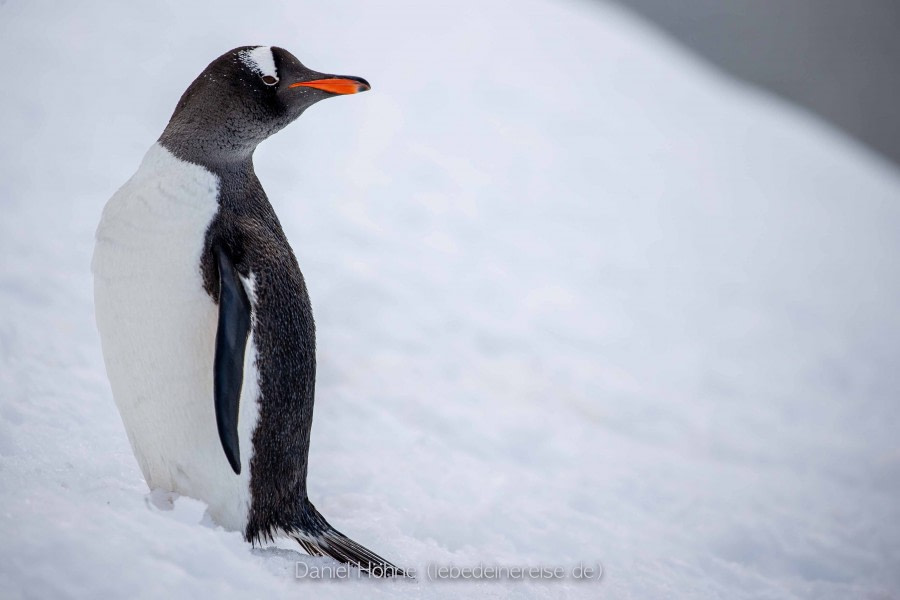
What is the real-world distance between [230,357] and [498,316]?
117 inches

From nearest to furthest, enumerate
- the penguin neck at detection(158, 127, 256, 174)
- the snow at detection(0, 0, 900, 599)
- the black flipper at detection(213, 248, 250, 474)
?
the black flipper at detection(213, 248, 250, 474)
the penguin neck at detection(158, 127, 256, 174)
the snow at detection(0, 0, 900, 599)

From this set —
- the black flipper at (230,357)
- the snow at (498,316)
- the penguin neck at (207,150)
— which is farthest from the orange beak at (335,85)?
the snow at (498,316)

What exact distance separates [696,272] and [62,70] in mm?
4312

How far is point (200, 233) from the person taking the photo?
168 cm

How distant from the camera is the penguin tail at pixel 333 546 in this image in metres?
1.81

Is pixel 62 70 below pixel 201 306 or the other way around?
the other way around

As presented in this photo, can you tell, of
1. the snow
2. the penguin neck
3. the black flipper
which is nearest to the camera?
the black flipper

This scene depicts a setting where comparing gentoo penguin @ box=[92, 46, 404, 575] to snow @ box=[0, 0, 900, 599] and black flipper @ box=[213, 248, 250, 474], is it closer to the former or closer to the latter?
black flipper @ box=[213, 248, 250, 474]

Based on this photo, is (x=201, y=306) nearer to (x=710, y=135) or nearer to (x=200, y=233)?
(x=200, y=233)

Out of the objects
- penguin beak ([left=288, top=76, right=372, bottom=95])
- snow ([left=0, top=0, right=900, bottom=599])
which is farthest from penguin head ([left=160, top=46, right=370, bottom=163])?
snow ([left=0, top=0, right=900, bottom=599])

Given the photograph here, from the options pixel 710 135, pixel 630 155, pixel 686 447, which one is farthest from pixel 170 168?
pixel 710 135

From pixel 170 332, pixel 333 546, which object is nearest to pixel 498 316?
pixel 333 546

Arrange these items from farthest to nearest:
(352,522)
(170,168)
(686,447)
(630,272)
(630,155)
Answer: (630,155) → (630,272) → (686,447) → (352,522) → (170,168)

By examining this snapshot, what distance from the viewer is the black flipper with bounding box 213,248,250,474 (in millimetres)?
1574
